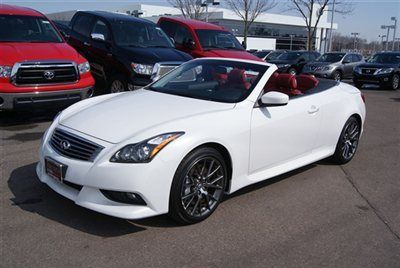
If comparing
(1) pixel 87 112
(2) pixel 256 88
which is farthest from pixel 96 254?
(2) pixel 256 88

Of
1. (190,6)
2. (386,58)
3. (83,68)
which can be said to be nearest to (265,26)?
(190,6)

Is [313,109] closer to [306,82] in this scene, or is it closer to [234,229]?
[306,82]

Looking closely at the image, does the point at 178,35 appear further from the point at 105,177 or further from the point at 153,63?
the point at 105,177

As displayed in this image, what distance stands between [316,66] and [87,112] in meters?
16.9

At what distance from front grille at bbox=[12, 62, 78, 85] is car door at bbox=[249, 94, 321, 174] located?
424 cm

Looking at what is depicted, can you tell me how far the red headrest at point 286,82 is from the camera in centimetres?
543

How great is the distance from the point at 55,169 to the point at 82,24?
24.8 feet

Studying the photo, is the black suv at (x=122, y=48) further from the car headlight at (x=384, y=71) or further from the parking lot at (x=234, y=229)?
the car headlight at (x=384, y=71)

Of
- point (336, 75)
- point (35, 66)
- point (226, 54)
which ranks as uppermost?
point (226, 54)

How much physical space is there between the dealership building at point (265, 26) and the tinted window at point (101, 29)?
183 ft

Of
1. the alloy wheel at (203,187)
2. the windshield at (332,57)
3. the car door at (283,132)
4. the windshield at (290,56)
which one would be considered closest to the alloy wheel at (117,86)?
the car door at (283,132)

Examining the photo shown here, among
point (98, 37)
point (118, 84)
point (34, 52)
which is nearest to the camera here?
point (34, 52)

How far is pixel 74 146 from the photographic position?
3.82m

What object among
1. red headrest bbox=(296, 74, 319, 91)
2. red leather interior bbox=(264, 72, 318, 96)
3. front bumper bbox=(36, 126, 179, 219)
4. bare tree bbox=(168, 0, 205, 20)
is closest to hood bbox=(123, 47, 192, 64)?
red headrest bbox=(296, 74, 319, 91)
